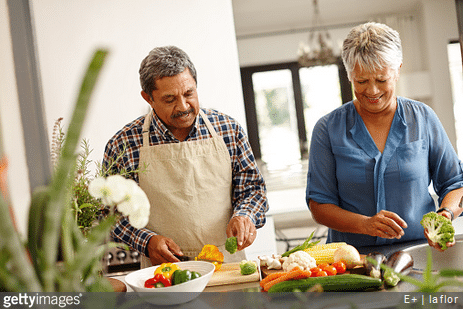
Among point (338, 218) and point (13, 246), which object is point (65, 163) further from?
point (338, 218)

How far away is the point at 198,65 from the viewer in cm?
335

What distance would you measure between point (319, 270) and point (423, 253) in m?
0.52

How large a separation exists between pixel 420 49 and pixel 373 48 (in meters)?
6.57

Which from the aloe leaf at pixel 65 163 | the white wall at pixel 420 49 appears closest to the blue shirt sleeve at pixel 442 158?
the aloe leaf at pixel 65 163

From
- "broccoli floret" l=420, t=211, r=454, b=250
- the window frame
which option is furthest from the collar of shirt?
the window frame

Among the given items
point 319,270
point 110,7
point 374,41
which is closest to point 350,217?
point 319,270

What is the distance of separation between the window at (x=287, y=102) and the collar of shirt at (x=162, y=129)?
607 centimetres

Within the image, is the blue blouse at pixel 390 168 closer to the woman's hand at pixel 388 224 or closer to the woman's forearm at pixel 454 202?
the woman's forearm at pixel 454 202

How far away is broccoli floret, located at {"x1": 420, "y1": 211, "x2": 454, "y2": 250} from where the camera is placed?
50.4 inches

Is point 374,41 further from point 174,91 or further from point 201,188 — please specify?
point 201,188

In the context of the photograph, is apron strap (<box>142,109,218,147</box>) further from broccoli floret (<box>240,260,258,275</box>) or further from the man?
broccoli floret (<box>240,260,258,275</box>)

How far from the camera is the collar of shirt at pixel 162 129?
5.83 ft

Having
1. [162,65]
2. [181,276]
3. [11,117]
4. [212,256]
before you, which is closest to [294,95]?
[11,117]

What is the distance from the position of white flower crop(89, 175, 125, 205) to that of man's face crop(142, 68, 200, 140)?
40.0 inches
